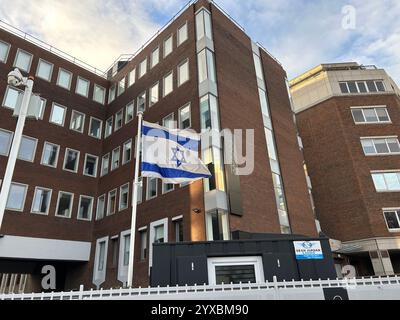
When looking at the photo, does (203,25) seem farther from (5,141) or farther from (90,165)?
(5,141)

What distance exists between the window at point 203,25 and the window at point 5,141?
15.6 meters

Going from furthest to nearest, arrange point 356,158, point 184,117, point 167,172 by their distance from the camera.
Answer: point 356,158 < point 184,117 < point 167,172

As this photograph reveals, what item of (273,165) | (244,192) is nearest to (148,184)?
(244,192)

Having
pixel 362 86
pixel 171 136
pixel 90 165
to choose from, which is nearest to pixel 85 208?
pixel 90 165

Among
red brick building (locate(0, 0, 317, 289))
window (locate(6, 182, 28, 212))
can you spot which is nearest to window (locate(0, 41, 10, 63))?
red brick building (locate(0, 0, 317, 289))

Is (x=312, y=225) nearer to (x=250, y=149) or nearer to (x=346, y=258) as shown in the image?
(x=250, y=149)

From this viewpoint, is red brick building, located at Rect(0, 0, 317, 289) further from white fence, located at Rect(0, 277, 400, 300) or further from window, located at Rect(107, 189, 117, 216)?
white fence, located at Rect(0, 277, 400, 300)

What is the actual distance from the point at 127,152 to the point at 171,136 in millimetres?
13418

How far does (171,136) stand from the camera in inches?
483

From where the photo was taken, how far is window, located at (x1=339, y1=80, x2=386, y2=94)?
118 ft

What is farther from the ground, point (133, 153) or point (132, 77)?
point (132, 77)

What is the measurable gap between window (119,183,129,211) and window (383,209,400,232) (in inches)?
934

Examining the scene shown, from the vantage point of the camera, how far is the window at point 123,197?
75.3 ft
